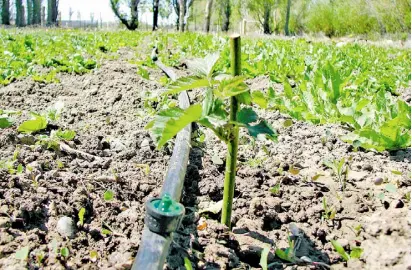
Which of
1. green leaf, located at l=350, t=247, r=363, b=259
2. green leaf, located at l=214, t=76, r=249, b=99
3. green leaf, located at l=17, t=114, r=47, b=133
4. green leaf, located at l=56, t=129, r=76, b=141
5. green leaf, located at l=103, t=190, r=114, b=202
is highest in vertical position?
green leaf, located at l=214, t=76, r=249, b=99

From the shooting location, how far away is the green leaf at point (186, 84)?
1171mm

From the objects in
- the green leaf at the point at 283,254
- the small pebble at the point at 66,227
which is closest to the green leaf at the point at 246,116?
the green leaf at the point at 283,254

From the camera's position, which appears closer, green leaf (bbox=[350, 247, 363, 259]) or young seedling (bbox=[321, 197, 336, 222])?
green leaf (bbox=[350, 247, 363, 259])

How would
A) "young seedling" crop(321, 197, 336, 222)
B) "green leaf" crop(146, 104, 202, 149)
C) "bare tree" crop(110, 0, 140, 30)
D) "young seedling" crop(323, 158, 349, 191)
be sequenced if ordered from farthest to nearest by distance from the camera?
"bare tree" crop(110, 0, 140, 30), "young seedling" crop(323, 158, 349, 191), "young seedling" crop(321, 197, 336, 222), "green leaf" crop(146, 104, 202, 149)

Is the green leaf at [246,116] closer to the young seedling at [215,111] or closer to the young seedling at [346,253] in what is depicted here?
the young seedling at [215,111]

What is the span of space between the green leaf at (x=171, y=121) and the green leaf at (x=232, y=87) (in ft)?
0.29

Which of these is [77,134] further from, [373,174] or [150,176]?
[373,174]

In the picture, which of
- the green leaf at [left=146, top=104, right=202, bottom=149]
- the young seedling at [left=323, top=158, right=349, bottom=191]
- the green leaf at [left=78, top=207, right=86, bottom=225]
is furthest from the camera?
the young seedling at [left=323, top=158, right=349, bottom=191]

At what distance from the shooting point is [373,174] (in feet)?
6.43

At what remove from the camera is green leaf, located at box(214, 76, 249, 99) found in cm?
116

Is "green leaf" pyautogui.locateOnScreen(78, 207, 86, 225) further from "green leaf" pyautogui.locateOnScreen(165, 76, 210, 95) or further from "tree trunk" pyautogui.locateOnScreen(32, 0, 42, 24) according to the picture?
"tree trunk" pyautogui.locateOnScreen(32, 0, 42, 24)

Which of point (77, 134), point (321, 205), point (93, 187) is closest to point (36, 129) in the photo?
point (77, 134)

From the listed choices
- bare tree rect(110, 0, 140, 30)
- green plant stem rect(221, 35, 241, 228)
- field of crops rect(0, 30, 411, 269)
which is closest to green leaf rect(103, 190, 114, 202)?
field of crops rect(0, 30, 411, 269)

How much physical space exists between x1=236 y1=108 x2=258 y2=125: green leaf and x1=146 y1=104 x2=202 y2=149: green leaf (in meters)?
0.13
